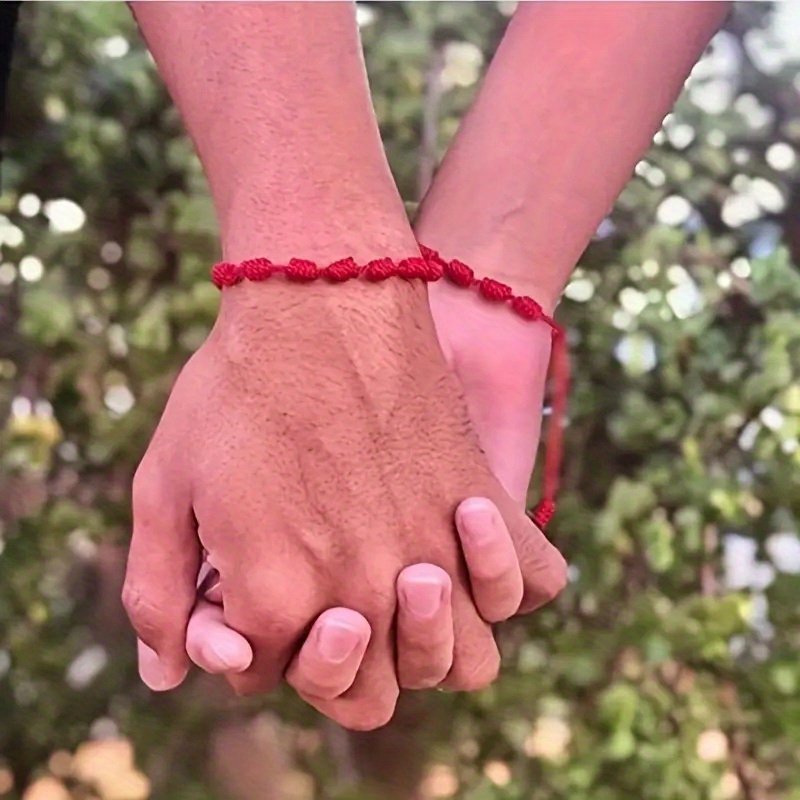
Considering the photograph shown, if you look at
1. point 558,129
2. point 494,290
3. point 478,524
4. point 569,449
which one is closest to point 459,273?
point 494,290

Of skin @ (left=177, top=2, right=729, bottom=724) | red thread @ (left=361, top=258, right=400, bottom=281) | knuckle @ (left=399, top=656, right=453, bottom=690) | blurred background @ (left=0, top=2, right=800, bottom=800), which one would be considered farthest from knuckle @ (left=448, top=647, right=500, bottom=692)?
blurred background @ (left=0, top=2, right=800, bottom=800)

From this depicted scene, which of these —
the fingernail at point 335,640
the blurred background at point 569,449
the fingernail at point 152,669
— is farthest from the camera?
the blurred background at point 569,449

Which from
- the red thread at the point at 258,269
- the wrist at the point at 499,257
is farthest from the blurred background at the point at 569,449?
the red thread at the point at 258,269

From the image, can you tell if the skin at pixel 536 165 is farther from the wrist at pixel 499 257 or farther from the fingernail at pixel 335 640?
the fingernail at pixel 335 640

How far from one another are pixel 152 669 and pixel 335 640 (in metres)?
0.20

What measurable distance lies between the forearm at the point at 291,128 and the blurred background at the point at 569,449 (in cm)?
45

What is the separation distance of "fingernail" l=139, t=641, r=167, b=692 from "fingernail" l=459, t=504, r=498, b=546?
24cm

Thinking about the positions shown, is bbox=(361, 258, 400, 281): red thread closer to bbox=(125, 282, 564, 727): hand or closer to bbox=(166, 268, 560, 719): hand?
bbox=(125, 282, 564, 727): hand

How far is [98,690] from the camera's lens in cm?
104

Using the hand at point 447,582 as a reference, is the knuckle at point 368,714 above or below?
below

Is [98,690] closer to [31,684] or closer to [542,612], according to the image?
[31,684]

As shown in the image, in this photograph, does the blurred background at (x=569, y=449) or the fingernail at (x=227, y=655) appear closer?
the fingernail at (x=227, y=655)

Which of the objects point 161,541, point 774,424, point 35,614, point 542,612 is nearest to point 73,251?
point 35,614

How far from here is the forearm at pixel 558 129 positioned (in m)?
0.68
